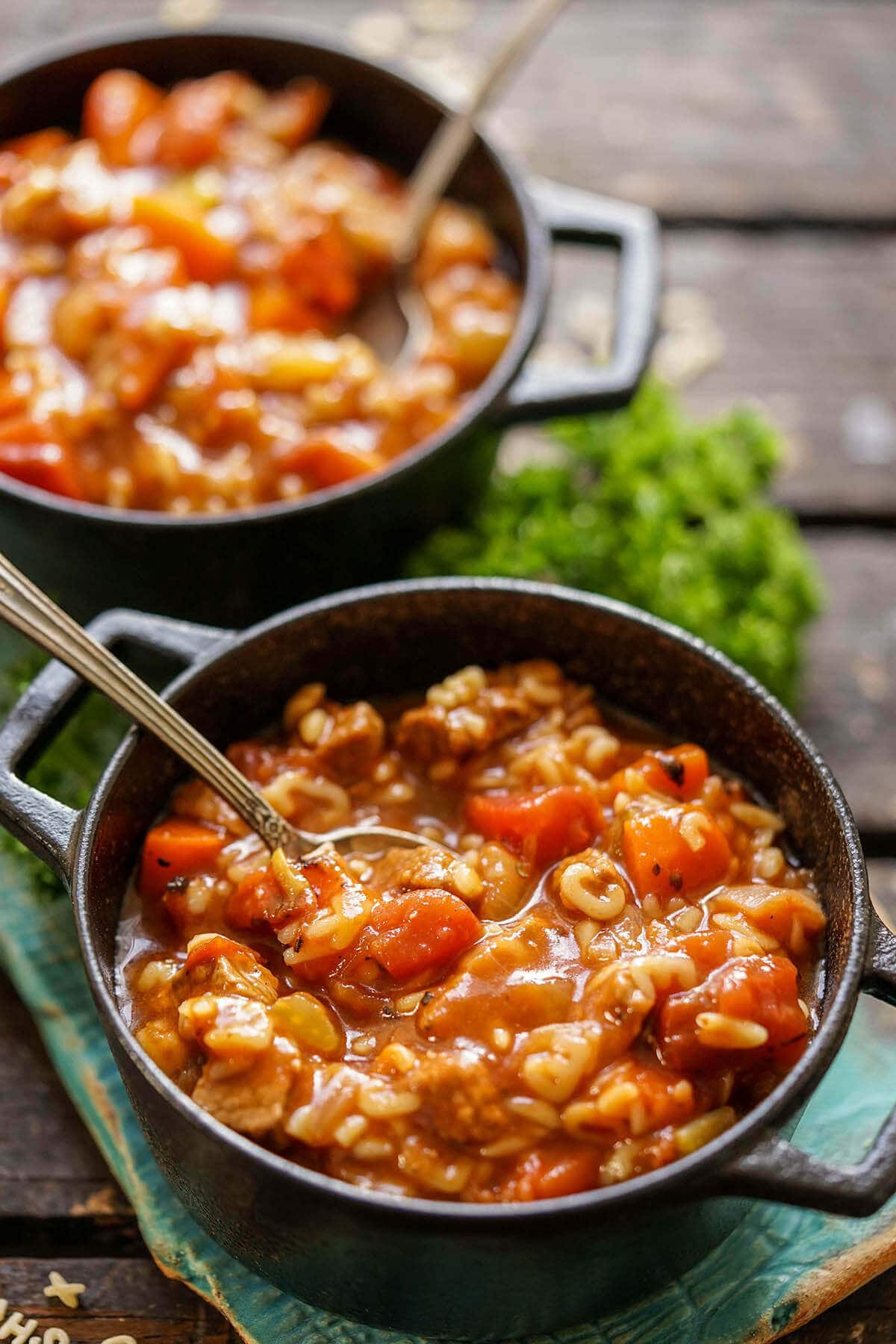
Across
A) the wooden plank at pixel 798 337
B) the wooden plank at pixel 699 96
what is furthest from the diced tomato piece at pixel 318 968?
the wooden plank at pixel 699 96

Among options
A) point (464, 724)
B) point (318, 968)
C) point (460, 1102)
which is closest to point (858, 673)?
point (464, 724)

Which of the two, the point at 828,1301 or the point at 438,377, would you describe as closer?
the point at 828,1301

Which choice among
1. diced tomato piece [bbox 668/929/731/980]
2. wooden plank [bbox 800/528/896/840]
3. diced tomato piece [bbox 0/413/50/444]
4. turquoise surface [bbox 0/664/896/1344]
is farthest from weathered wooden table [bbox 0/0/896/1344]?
diced tomato piece [bbox 0/413/50/444]

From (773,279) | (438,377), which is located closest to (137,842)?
(438,377)

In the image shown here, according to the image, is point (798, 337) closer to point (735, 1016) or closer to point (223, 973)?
point (735, 1016)

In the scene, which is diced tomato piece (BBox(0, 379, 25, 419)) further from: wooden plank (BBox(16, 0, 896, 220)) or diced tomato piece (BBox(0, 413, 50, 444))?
wooden plank (BBox(16, 0, 896, 220))

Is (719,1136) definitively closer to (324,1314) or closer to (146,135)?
(324,1314)
